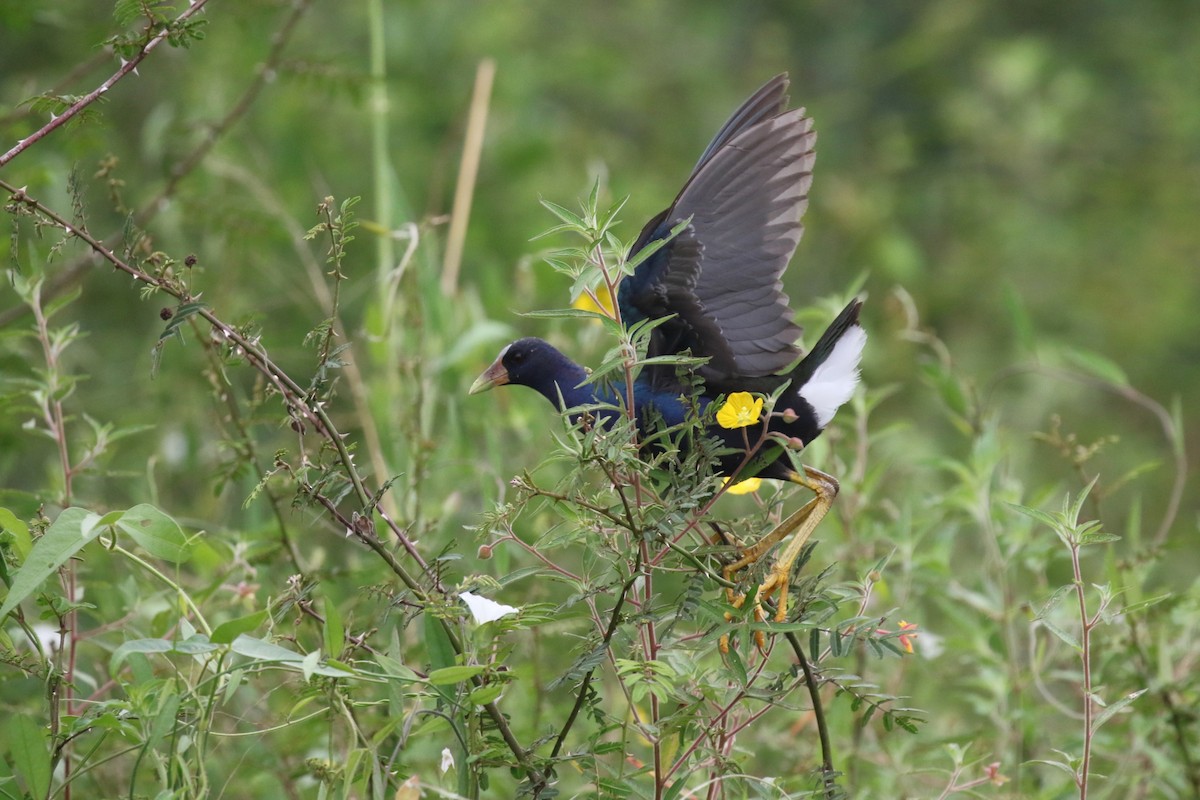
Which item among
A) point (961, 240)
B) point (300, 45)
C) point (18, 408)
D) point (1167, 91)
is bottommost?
point (961, 240)

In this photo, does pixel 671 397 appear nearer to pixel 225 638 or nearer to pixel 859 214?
pixel 225 638

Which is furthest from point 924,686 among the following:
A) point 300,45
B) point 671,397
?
point 300,45

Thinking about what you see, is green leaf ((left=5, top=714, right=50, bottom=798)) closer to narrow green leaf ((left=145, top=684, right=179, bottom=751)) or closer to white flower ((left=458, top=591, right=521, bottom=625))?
narrow green leaf ((left=145, top=684, right=179, bottom=751))

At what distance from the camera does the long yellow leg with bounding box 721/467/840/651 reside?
6.64 ft

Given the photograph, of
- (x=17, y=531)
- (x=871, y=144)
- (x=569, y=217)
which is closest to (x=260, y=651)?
(x=17, y=531)

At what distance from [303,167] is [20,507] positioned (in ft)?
9.80

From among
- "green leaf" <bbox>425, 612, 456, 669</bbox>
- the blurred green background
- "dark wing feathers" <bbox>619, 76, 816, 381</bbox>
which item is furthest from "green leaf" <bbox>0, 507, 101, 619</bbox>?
the blurred green background

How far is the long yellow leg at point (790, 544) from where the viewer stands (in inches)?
79.7

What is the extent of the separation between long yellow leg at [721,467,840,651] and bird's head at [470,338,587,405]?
2.01 feet

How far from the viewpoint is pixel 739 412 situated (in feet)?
5.82

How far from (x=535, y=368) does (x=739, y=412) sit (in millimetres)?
1130

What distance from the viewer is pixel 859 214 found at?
24.9ft

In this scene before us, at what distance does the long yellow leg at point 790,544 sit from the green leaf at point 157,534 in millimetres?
724

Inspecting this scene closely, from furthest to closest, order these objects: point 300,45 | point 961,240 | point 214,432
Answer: point 961,240 → point 300,45 → point 214,432
